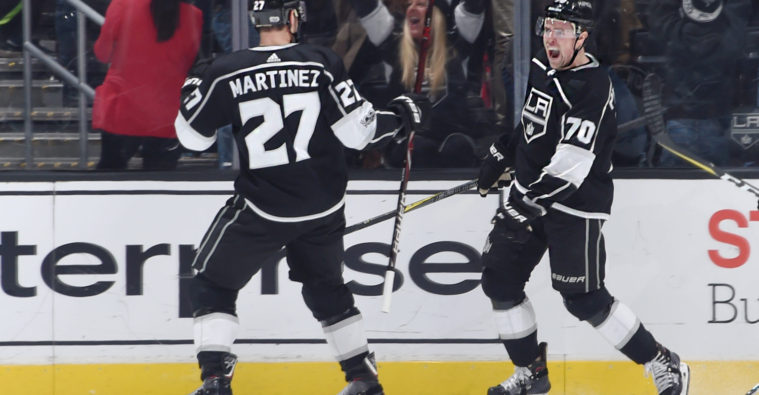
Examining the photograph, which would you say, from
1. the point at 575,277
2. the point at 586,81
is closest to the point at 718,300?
the point at 575,277

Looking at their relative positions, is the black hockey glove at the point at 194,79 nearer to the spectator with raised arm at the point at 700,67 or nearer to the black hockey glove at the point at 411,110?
the black hockey glove at the point at 411,110

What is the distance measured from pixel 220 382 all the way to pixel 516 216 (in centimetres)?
115

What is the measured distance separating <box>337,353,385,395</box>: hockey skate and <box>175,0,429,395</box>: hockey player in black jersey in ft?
0.92

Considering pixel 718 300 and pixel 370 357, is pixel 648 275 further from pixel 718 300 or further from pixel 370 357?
pixel 370 357

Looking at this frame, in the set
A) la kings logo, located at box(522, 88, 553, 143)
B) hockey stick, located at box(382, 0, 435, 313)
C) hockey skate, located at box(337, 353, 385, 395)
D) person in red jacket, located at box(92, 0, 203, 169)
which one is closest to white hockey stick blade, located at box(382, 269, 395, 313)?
hockey stick, located at box(382, 0, 435, 313)

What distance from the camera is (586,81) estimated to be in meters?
3.80

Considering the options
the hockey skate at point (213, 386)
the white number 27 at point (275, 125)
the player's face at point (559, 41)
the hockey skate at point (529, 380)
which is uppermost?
the player's face at point (559, 41)

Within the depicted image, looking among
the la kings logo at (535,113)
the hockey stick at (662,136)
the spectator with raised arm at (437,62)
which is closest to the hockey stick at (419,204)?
the spectator with raised arm at (437,62)

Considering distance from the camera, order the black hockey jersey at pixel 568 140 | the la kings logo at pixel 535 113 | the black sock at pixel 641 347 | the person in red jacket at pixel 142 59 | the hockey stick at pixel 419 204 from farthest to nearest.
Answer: the person in red jacket at pixel 142 59
the hockey stick at pixel 419 204
the black sock at pixel 641 347
the la kings logo at pixel 535 113
the black hockey jersey at pixel 568 140

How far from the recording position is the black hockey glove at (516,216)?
3818 mm

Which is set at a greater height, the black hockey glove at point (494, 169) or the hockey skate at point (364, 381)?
the black hockey glove at point (494, 169)

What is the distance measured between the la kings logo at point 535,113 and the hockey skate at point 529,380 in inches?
31.9

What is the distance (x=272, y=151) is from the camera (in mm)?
3828

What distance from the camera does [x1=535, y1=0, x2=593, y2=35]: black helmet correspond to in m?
3.82
